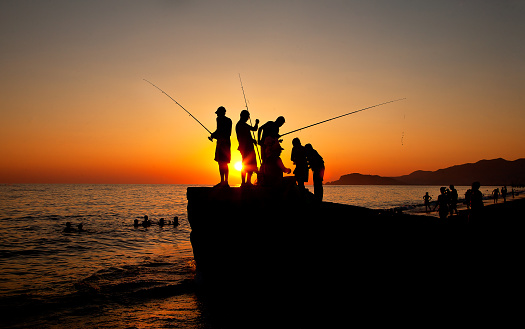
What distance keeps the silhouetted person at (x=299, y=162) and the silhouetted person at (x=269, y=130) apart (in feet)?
5.24

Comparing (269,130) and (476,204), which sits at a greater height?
(269,130)

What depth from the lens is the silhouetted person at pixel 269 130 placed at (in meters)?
8.56

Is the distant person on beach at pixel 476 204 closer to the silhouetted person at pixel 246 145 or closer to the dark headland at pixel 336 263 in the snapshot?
the dark headland at pixel 336 263

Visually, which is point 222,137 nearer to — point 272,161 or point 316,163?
point 272,161

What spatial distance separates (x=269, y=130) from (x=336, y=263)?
3.99m

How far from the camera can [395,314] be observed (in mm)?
5188

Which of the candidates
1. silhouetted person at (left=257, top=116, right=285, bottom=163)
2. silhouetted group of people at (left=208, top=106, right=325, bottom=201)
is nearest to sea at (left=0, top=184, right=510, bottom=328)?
silhouetted group of people at (left=208, top=106, right=325, bottom=201)

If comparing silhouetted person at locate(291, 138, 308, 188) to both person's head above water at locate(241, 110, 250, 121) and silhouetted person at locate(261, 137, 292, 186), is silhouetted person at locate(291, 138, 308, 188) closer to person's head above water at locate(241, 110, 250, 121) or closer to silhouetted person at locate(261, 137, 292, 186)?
silhouetted person at locate(261, 137, 292, 186)

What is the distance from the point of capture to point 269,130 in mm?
8594

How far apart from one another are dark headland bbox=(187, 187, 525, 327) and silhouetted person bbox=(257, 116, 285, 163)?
145cm

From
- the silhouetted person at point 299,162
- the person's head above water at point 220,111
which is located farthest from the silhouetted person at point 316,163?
the person's head above water at point 220,111

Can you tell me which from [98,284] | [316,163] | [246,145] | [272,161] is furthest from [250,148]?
[98,284]

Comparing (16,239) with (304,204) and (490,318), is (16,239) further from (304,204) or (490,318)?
(490,318)

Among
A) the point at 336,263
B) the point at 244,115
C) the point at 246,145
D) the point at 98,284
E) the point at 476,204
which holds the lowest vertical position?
the point at 98,284
